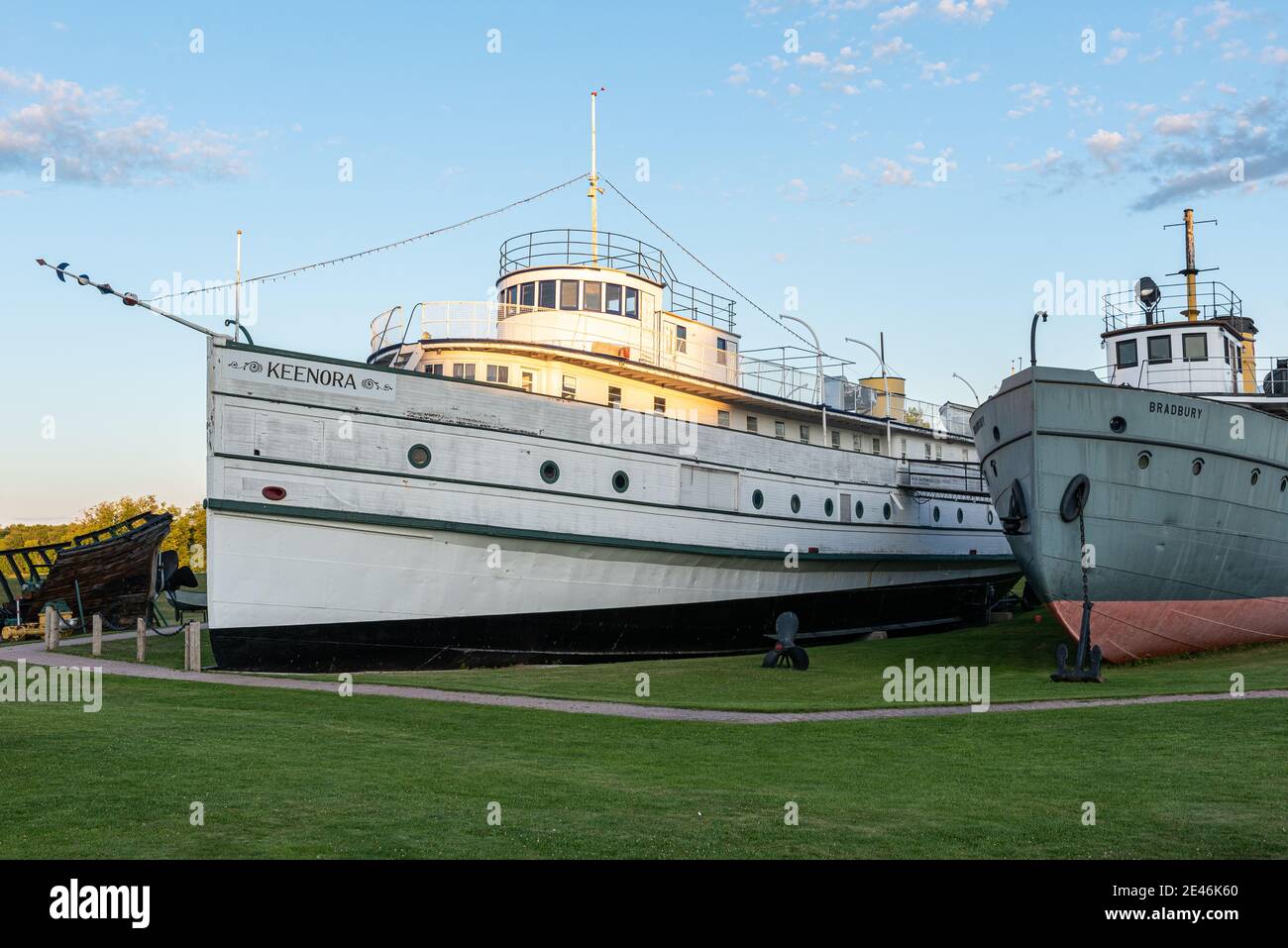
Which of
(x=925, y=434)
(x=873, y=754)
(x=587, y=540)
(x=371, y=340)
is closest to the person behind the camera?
(x=873, y=754)

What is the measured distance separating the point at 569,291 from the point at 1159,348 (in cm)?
1435

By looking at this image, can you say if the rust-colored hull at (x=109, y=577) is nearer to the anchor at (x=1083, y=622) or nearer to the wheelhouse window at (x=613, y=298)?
the wheelhouse window at (x=613, y=298)

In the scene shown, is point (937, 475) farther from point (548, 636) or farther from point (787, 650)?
point (548, 636)

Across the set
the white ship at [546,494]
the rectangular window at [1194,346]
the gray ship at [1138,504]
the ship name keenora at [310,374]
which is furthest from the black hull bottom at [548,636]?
the rectangular window at [1194,346]

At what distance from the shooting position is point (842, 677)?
20062 mm

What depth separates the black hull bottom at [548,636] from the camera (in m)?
18.9

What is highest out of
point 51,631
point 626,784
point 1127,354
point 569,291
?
point 569,291

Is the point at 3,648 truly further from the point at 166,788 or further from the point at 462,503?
the point at 166,788

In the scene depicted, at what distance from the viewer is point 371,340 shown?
2448 cm

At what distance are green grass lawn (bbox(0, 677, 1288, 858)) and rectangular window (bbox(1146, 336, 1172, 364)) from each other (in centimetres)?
1431

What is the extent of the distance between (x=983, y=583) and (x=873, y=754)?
2503 centimetres

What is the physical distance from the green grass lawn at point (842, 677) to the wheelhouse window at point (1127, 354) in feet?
Result: 22.5

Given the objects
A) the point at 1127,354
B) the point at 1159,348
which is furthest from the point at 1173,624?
the point at 1127,354
